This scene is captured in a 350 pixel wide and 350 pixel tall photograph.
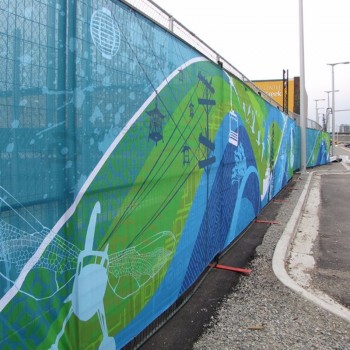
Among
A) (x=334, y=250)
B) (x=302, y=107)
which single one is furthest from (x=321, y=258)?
(x=302, y=107)

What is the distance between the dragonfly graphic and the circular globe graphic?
0.91 metres

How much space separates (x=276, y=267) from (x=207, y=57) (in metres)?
2.81

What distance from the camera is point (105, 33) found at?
7.38ft

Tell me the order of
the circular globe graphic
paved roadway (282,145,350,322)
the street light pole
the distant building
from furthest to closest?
the distant building < the street light pole < paved roadway (282,145,350,322) < the circular globe graphic

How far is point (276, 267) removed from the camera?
16.6 feet

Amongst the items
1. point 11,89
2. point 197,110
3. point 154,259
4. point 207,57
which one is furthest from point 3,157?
point 207,57

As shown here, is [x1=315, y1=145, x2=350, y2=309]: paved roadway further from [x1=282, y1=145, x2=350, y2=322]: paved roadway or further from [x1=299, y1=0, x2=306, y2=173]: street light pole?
[x1=299, y1=0, x2=306, y2=173]: street light pole

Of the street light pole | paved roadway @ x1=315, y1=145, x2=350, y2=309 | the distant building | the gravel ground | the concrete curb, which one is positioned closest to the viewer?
the gravel ground

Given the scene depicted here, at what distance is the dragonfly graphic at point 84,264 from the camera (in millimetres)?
1696

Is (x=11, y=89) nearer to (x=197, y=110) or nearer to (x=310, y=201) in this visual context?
(x=197, y=110)

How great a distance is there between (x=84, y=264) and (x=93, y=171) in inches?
20.6

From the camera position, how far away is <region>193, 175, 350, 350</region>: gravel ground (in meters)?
3.16

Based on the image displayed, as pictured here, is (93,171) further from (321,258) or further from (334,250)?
(334,250)

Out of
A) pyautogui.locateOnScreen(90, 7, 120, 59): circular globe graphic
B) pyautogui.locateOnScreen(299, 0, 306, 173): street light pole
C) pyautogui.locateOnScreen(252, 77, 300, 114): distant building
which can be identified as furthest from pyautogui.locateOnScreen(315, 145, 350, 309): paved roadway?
pyautogui.locateOnScreen(252, 77, 300, 114): distant building
